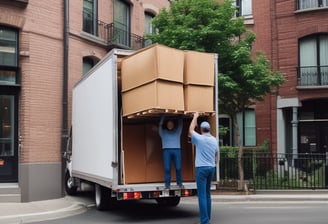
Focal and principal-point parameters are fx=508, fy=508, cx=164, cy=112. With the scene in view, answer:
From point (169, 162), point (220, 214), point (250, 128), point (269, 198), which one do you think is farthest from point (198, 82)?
point (250, 128)

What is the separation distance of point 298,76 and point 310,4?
141 inches

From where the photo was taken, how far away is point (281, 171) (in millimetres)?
17125

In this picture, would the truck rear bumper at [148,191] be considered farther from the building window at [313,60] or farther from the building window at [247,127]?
the building window at [247,127]

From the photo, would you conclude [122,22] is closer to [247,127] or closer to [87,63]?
[87,63]

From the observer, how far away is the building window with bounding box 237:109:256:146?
89.7 ft

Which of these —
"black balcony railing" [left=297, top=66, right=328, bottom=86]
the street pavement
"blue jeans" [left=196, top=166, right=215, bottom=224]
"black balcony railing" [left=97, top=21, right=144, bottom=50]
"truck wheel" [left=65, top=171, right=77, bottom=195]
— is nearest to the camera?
"blue jeans" [left=196, top=166, right=215, bottom=224]

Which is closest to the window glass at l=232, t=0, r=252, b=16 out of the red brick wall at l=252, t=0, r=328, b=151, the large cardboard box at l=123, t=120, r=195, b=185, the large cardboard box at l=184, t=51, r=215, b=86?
the red brick wall at l=252, t=0, r=328, b=151

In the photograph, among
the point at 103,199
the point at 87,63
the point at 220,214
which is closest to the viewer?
the point at 220,214

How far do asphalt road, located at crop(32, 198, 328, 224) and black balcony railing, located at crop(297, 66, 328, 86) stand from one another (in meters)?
10.7

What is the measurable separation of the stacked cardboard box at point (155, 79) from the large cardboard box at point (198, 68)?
229mm

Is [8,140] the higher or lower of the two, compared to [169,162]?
higher

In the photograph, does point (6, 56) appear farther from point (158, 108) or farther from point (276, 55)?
point (276, 55)

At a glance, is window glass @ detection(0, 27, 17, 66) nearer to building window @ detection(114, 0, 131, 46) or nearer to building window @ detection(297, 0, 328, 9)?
building window @ detection(114, 0, 131, 46)

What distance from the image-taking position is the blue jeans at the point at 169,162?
1073 centimetres
